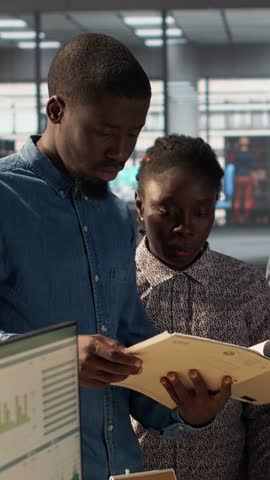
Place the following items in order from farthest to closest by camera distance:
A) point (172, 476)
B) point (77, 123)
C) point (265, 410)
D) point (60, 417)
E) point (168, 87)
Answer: point (168, 87), point (265, 410), point (77, 123), point (172, 476), point (60, 417)

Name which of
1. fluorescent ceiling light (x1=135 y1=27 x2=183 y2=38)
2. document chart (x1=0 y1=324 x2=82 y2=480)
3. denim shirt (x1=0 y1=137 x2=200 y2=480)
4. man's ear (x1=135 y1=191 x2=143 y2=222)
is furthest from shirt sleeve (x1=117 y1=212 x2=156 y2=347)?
fluorescent ceiling light (x1=135 y1=27 x2=183 y2=38)

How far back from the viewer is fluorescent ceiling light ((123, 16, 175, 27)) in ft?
30.2

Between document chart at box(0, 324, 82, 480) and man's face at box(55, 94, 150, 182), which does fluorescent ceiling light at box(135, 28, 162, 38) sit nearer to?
man's face at box(55, 94, 150, 182)

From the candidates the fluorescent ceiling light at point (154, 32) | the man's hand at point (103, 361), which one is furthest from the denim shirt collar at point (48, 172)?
the fluorescent ceiling light at point (154, 32)

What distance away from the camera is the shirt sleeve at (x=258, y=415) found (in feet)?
7.77

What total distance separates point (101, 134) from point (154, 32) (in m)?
7.60

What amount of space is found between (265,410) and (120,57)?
3.04 feet

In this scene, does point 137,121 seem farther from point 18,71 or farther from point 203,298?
point 18,71

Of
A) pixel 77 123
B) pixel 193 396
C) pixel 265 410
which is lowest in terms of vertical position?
pixel 265 410

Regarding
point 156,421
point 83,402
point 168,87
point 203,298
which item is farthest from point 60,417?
Answer: point 168,87

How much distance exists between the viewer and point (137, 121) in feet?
5.99

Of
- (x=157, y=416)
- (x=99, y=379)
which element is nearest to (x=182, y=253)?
(x=157, y=416)

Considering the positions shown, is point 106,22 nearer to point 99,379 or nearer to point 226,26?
point 226,26

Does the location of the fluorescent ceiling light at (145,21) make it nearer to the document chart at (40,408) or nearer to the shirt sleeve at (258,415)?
the shirt sleeve at (258,415)
